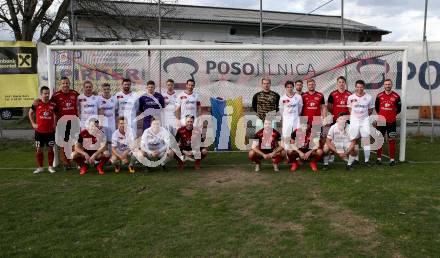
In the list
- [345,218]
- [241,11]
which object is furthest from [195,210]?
[241,11]

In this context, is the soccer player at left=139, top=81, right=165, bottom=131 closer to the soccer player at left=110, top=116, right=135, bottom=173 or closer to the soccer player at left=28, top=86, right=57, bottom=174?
the soccer player at left=110, top=116, right=135, bottom=173

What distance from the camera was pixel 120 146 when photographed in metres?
7.68

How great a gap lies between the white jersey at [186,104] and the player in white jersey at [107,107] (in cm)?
125

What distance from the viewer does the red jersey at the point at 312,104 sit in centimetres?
798

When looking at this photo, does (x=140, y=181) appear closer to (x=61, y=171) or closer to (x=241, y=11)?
(x=61, y=171)

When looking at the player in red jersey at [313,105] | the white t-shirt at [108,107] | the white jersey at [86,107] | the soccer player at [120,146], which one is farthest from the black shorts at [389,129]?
the white jersey at [86,107]

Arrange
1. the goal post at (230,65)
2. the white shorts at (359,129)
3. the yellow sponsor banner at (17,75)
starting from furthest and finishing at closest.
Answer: the yellow sponsor banner at (17,75) < the goal post at (230,65) < the white shorts at (359,129)

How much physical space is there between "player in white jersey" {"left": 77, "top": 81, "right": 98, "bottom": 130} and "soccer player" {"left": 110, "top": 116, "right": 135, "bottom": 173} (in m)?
0.58

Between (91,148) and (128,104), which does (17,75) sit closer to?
(91,148)

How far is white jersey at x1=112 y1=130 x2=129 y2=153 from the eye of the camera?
7645 mm

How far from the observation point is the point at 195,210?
5.11 meters

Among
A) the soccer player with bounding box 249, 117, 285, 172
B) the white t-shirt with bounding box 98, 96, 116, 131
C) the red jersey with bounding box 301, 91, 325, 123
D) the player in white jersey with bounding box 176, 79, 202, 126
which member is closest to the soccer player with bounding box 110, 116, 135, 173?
the white t-shirt with bounding box 98, 96, 116, 131

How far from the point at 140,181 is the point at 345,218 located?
3.40 m

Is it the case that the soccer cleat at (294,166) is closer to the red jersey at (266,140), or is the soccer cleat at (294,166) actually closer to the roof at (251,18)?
the red jersey at (266,140)
